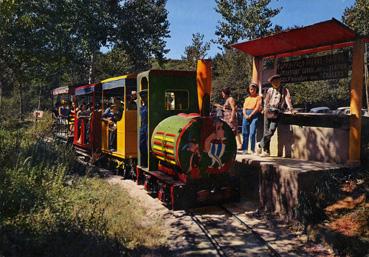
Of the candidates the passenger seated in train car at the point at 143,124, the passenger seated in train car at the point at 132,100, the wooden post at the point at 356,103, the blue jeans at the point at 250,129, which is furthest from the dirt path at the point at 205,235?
the passenger seated in train car at the point at 132,100

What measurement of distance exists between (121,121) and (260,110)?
3650 millimetres

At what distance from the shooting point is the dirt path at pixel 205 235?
6.17 m

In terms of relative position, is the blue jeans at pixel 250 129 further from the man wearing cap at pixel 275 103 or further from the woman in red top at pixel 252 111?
the man wearing cap at pixel 275 103

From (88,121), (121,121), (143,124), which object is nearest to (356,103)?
(143,124)

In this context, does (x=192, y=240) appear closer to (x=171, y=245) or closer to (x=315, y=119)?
(x=171, y=245)

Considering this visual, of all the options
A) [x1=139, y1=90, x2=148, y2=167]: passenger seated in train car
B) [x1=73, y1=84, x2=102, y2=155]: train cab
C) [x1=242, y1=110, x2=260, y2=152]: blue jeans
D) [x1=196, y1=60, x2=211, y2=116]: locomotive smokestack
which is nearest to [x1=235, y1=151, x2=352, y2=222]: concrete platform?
[x1=242, y1=110, x2=260, y2=152]: blue jeans

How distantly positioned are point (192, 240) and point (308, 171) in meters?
2.52

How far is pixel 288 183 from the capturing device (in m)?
7.66

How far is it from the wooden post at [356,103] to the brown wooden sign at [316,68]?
0.32 metres

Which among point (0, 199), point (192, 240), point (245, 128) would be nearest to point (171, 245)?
point (192, 240)

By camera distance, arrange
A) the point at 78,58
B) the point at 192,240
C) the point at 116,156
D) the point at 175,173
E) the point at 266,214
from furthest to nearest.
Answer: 1. the point at 78,58
2. the point at 116,156
3. the point at 175,173
4. the point at 266,214
5. the point at 192,240

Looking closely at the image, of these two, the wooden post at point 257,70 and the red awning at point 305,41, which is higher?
the red awning at point 305,41

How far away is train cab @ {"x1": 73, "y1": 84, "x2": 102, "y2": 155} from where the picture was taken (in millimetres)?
13141

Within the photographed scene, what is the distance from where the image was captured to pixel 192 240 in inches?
263
